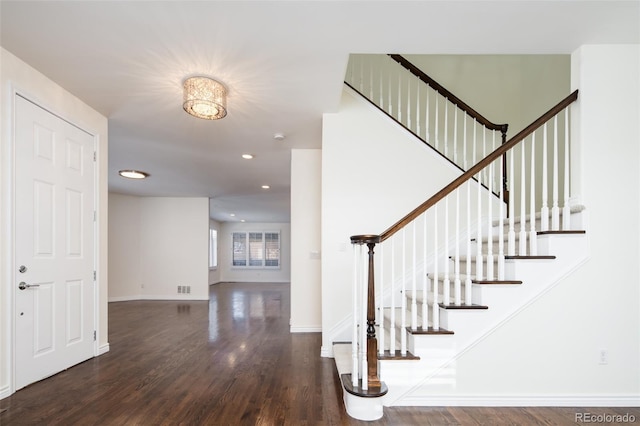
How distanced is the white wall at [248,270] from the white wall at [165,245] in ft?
16.8

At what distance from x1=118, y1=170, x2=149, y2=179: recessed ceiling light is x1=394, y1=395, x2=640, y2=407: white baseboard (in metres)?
5.41

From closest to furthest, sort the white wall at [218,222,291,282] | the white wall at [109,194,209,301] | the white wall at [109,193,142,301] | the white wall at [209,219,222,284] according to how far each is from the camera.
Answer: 1. the white wall at [109,193,142,301]
2. the white wall at [109,194,209,301]
3. the white wall at [209,219,222,284]
4. the white wall at [218,222,291,282]

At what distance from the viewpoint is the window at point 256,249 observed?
44.2 ft

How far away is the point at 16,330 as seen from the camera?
250cm

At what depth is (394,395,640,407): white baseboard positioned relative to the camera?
2383 millimetres

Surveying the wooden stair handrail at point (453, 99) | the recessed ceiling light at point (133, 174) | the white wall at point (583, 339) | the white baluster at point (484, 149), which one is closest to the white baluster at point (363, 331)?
the white wall at point (583, 339)

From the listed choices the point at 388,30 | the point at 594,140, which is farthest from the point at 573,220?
the point at 388,30

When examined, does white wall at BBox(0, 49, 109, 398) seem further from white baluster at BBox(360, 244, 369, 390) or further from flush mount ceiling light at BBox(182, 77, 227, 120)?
white baluster at BBox(360, 244, 369, 390)

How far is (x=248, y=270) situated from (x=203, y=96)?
11.4 meters

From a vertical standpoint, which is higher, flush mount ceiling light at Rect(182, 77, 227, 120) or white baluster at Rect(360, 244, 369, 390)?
flush mount ceiling light at Rect(182, 77, 227, 120)

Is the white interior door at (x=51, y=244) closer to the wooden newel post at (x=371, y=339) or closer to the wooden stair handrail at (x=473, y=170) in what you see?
the wooden newel post at (x=371, y=339)

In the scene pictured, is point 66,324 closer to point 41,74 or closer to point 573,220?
point 41,74
